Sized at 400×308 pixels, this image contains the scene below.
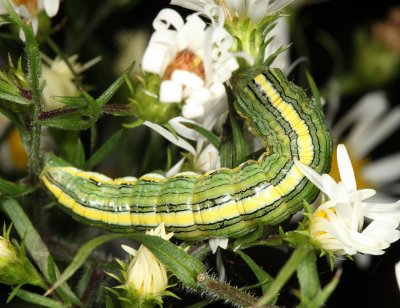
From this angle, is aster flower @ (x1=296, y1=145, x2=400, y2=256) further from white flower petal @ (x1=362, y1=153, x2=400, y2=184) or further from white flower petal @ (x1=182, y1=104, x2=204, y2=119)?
white flower petal @ (x1=362, y1=153, x2=400, y2=184)

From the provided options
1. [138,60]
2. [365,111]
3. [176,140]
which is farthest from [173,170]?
[365,111]

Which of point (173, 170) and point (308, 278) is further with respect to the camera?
point (173, 170)

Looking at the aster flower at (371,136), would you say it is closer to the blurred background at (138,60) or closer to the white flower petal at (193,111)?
the blurred background at (138,60)

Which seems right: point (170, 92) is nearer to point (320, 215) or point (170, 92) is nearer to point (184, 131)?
point (184, 131)

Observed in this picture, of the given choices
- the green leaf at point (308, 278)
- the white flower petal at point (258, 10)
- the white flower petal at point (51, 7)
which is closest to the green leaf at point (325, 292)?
the green leaf at point (308, 278)

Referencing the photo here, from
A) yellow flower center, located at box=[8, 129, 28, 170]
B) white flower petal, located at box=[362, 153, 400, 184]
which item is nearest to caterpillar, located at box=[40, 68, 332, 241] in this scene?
yellow flower center, located at box=[8, 129, 28, 170]

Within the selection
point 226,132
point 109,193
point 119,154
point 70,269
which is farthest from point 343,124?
point 70,269
